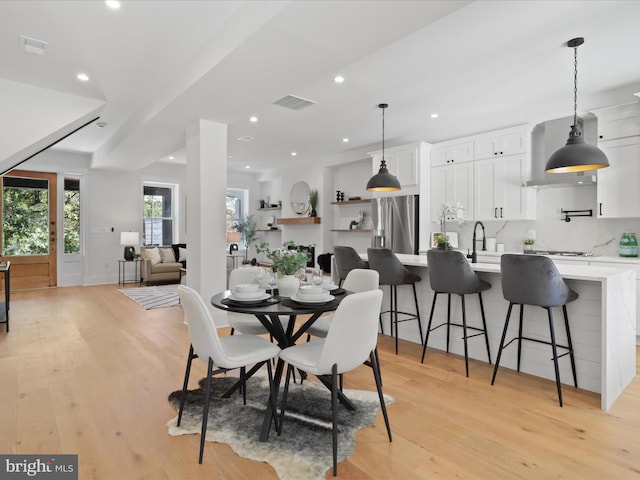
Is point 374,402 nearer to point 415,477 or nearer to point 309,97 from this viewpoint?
point 415,477

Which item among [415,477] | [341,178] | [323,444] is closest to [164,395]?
[323,444]

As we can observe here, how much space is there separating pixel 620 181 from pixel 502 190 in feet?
4.21

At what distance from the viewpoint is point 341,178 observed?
8.16 metres

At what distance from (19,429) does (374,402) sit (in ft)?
7.11

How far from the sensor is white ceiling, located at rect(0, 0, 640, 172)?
260 cm

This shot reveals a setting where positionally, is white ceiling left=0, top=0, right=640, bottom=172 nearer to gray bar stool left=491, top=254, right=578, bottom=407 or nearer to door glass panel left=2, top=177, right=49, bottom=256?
gray bar stool left=491, top=254, right=578, bottom=407

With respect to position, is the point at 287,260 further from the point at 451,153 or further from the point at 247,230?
the point at 247,230

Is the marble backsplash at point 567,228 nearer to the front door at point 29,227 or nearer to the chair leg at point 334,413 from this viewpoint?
the chair leg at point 334,413

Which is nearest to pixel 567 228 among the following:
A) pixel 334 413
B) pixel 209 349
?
pixel 334 413

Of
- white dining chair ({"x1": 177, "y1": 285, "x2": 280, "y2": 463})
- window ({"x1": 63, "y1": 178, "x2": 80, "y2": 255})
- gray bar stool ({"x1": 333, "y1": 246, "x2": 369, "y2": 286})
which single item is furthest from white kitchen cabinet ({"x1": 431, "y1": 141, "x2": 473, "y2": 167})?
window ({"x1": 63, "y1": 178, "x2": 80, "y2": 255})

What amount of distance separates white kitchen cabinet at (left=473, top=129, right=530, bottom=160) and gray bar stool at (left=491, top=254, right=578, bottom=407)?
9.34 feet

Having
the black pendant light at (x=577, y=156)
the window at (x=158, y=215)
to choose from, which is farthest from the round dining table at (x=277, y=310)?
the window at (x=158, y=215)

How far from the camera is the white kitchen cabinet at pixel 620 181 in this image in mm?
3953

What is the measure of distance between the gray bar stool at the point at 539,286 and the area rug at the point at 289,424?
3.89 ft
